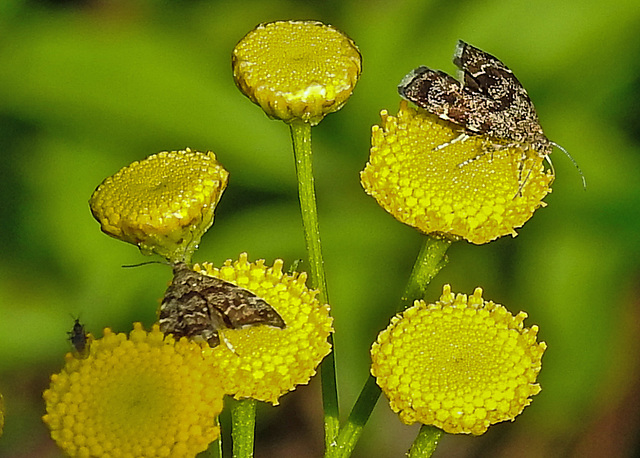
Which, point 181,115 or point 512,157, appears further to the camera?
point 181,115

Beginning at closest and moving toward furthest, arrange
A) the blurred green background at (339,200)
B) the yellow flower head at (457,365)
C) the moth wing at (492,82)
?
1. the yellow flower head at (457,365)
2. the moth wing at (492,82)
3. the blurred green background at (339,200)

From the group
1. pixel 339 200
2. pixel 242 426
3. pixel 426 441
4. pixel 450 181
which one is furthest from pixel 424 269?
pixel 339 200

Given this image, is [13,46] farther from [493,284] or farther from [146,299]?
[493,284]

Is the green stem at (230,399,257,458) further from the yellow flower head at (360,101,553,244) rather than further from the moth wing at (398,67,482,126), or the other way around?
the moth wing at (398,67,482,126)

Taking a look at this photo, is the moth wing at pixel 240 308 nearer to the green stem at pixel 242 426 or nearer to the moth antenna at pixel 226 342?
the moth antenna at pixel 226 342

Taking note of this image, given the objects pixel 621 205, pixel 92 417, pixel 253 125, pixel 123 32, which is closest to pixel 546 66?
pixel 621 205

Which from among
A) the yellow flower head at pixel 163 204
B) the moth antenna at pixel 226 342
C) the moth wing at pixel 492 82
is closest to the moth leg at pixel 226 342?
the moth antenna at pixel 226 342
